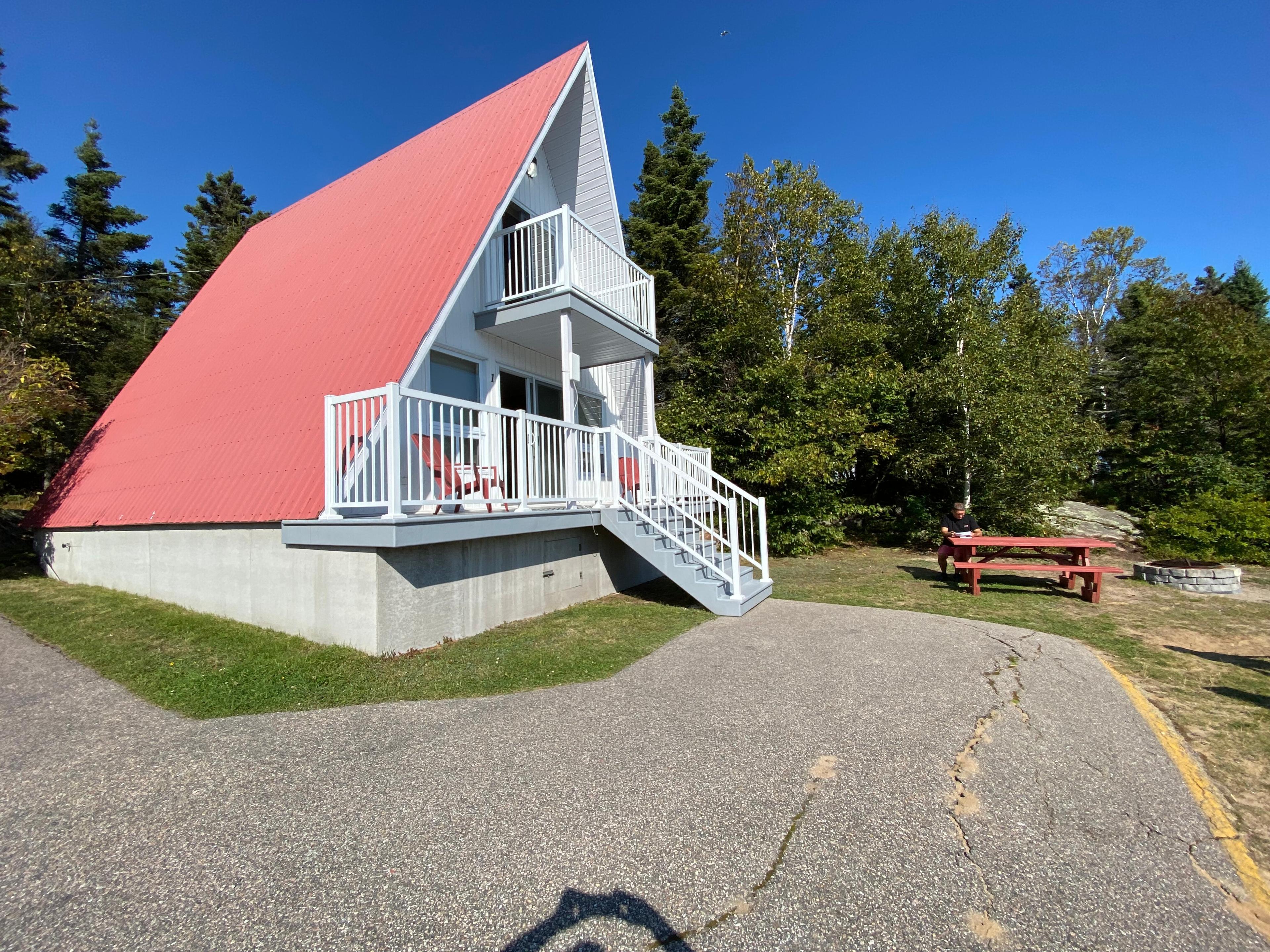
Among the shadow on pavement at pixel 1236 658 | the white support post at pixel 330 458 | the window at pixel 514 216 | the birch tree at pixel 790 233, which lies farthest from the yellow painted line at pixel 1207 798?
the birch tree at pixel 790 233

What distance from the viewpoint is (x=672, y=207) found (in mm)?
23000

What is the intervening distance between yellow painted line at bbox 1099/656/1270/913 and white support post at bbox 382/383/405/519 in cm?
555

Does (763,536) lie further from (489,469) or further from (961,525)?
(961,525)

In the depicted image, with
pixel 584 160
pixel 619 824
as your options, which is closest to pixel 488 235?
pixel 584 160

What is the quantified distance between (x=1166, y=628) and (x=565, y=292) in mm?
8473

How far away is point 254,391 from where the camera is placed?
26.9 ft

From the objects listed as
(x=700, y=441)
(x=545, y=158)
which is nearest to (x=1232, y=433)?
(x=700, y=441)

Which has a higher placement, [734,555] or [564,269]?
[564,269]

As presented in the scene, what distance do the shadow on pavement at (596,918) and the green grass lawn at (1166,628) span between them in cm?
274

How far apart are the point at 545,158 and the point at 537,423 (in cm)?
699

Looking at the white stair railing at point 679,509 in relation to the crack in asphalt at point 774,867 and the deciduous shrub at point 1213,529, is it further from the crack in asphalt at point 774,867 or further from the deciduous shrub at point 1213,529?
the deciduous shrub at point 1213,529

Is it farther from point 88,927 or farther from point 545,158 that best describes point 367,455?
point 545,158

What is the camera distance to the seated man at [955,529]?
9344 millimetres

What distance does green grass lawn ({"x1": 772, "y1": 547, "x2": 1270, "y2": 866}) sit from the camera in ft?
11.4
